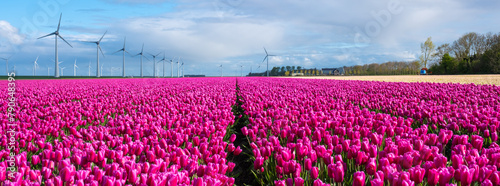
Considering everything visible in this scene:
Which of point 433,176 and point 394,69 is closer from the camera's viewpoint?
point 433,176

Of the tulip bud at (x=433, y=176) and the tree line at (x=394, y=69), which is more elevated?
the tree line at (x=394, y=69)

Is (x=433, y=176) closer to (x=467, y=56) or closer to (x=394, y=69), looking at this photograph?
(x=467, y=56)

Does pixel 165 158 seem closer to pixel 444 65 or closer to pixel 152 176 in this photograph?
pixel 152 176

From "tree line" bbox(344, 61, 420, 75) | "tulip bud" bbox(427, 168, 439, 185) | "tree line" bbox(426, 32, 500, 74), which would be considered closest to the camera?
"tulip bud" bbox(427, 168, 439, 185)

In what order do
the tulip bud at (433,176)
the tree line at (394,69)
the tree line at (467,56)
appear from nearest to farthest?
1. the tulip bud at (433,176)
2. the tree line at (467,56)
3. the tree line at (394,69)

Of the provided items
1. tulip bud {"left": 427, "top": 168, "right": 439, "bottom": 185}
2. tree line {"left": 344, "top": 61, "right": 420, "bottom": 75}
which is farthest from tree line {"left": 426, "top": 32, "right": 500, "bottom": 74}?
tulip bud {"left": 427, "top": 168, "right": 439, "bottom": 185}

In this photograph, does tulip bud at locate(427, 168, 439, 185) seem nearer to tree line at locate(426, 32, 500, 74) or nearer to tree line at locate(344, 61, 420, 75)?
tree line at locate(426, 32, 500, 74)

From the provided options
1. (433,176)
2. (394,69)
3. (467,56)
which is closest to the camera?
(433,176)

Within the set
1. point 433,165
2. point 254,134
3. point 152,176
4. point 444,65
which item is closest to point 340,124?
point 254,134

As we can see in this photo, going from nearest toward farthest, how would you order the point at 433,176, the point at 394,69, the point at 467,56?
the point at 433,176, the point at 467,56, the point at 394,69

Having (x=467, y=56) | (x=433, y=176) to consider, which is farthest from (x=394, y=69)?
(x=433, y=176)

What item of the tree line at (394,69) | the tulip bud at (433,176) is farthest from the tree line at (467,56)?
the tulip bud at (433,176)

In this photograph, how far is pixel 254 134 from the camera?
5156 millimetres

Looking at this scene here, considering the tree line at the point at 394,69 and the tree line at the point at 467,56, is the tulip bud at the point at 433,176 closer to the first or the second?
the tree line at the point at 467,56
